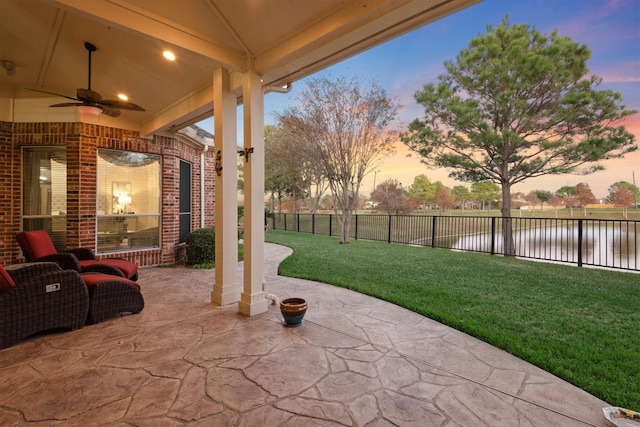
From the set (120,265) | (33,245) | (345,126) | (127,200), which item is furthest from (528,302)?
(127,200)

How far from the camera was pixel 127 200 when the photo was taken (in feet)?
19.0

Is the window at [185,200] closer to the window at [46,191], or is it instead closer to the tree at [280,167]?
the window at [46,191]

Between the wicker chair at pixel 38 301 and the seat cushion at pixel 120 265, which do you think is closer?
the wicker chair at pixel 38 301

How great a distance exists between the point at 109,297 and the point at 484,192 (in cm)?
1158

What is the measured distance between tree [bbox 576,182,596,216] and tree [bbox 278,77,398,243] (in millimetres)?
5170

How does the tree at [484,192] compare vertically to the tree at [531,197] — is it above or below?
above

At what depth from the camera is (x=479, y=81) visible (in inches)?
309

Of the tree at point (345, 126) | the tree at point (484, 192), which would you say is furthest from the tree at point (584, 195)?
the tree at point (345, 126)

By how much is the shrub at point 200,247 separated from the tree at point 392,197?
9.09 m

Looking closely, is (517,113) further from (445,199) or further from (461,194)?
(445,199)

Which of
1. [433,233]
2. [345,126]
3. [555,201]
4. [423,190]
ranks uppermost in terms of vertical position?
[345,126]

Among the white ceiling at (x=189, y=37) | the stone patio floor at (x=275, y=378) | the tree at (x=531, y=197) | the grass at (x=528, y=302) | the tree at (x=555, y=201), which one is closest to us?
the stone patio floor at (x=275, y=378)

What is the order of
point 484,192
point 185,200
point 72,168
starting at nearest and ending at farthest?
point 72,168
point 185,200
point 484,192

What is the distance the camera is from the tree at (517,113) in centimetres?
681
